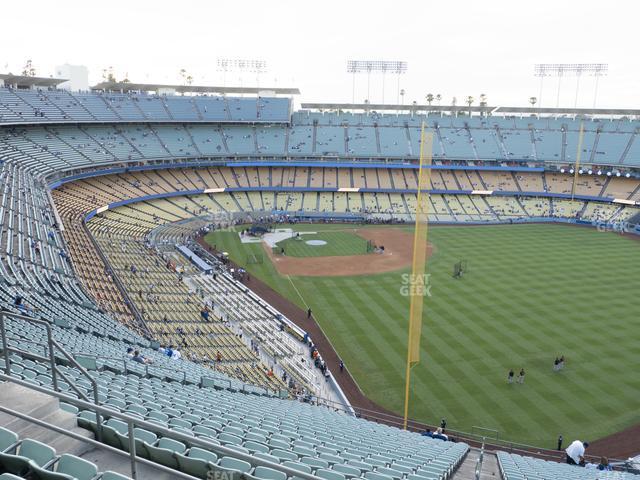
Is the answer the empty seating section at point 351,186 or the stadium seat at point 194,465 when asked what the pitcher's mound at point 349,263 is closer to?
the empty seating section at point 351,186

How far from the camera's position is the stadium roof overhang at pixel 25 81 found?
198 ft

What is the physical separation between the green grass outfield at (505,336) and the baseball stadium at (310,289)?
0.18m

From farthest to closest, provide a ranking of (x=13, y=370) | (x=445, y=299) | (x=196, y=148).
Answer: (x=196, y=148), (x=445, y=299), (x=13, y=370)

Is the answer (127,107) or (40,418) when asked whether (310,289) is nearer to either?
(40,418)

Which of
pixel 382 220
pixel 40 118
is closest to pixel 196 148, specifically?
pixel 40 118

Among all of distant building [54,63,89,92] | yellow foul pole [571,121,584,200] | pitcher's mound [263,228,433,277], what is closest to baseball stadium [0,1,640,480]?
pitcher's mound [263,228,433,277]

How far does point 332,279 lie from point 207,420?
1280 inches

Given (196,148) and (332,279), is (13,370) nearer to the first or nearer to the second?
(332,279)

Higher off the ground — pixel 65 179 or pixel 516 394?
pixel 65 179

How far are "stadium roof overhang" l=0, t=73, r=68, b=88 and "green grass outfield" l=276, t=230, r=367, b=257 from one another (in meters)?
39.0

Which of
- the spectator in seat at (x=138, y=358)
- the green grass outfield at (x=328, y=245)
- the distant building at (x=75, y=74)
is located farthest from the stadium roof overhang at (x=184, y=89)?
the distant building at (x=75, y=74)

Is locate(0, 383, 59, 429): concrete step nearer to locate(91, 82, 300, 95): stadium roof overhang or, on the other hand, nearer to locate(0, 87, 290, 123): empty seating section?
locate(0, 87, 290, 123): empty seating section

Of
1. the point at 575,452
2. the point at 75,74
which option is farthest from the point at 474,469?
the point at 75,74

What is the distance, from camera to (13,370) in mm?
8773
